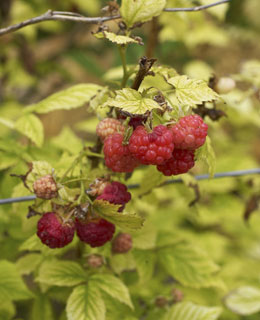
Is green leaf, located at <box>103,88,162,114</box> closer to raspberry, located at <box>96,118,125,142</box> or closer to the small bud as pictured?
raspberry, located at <box>96,118,125,142</box>

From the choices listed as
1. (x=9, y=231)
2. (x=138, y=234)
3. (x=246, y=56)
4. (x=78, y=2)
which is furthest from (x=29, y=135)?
(x=246, y=56)

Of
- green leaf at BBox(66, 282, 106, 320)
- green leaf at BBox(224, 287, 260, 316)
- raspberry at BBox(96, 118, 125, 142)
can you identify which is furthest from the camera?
green leaf at BBox(224, 287, 260, 316)

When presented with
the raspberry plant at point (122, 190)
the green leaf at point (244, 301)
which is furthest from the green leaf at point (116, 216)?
the green leaf at point (244, 301)

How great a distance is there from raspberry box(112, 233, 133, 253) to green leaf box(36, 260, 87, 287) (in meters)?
0.11

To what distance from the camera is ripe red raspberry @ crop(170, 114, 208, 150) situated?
721 millimetres

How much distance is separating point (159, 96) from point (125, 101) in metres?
0.09

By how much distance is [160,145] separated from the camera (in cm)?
71

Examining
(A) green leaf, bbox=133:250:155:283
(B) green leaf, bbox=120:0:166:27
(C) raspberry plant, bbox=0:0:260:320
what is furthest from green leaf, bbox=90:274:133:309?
(B) green leaf, bbox=120:0:166:27

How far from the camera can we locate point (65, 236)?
79 cm

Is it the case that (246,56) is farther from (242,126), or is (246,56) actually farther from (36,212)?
(36,212)

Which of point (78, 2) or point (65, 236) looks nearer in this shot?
point (65, 236)

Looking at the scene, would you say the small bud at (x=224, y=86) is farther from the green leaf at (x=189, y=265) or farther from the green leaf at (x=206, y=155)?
the green leaf at (x=189, y=265)

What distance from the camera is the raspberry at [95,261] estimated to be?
1.00 m

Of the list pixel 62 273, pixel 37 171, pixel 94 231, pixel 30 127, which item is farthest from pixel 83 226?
pixel 30 127
